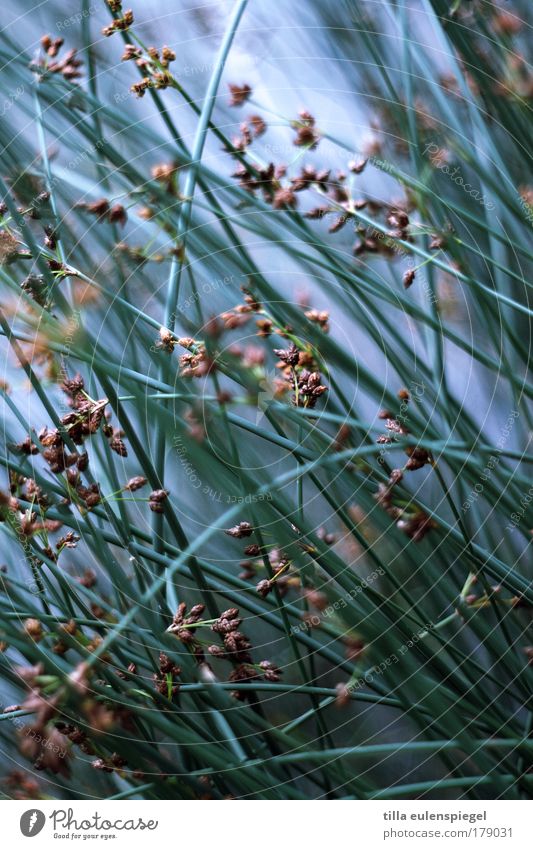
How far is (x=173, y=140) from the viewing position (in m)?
0.46

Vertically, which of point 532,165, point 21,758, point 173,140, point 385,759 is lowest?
point 385,759

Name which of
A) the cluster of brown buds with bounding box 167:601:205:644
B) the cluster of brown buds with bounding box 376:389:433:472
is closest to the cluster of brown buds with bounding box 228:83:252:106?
the cluster of brown buds with bounding box 376:389:433:472

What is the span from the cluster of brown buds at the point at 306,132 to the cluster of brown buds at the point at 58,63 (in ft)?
0.46

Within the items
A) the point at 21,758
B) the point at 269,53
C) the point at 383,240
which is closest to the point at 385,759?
the point at 21,758

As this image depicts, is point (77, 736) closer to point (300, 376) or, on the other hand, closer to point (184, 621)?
point (184, 621)

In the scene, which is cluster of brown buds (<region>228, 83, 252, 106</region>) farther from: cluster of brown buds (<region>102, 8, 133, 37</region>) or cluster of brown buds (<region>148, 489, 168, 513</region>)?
cluster of brown buds (<region>148, 489, 168, 513</region>)

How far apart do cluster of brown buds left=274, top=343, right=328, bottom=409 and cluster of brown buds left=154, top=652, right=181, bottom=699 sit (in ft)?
0.52
